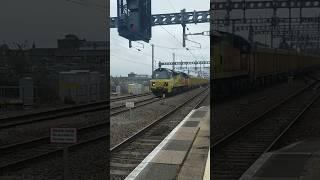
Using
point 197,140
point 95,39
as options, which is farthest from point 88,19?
point 197,140

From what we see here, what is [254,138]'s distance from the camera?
6.19 metres

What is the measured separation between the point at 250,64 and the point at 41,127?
502 cm

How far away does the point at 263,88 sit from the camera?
646cm

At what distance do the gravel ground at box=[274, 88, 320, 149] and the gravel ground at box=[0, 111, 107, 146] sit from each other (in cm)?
392

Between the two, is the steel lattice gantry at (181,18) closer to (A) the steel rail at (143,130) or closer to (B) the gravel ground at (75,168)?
(A) the steel rail at (143,130)

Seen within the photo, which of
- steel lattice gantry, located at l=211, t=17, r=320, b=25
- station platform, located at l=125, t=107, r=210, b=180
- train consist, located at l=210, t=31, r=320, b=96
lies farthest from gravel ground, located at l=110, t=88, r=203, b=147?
steel lattice gantry, located at l=211, t=17, r=320, b=25

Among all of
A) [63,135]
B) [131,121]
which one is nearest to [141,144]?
[131,121]

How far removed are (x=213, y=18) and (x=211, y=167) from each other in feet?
5.26

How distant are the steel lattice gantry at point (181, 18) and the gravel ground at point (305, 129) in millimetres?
2216

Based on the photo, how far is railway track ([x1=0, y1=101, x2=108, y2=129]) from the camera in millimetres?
8700

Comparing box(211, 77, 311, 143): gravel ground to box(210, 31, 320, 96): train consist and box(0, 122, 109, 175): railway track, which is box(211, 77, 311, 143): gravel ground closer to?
box(210, 31, 320, 96): train consist

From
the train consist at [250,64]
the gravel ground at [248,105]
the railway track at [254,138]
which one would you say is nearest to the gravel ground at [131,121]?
A: the train consist at [250,64]

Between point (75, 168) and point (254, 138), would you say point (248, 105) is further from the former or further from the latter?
point (75, 168)

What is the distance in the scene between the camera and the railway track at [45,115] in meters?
8.70
